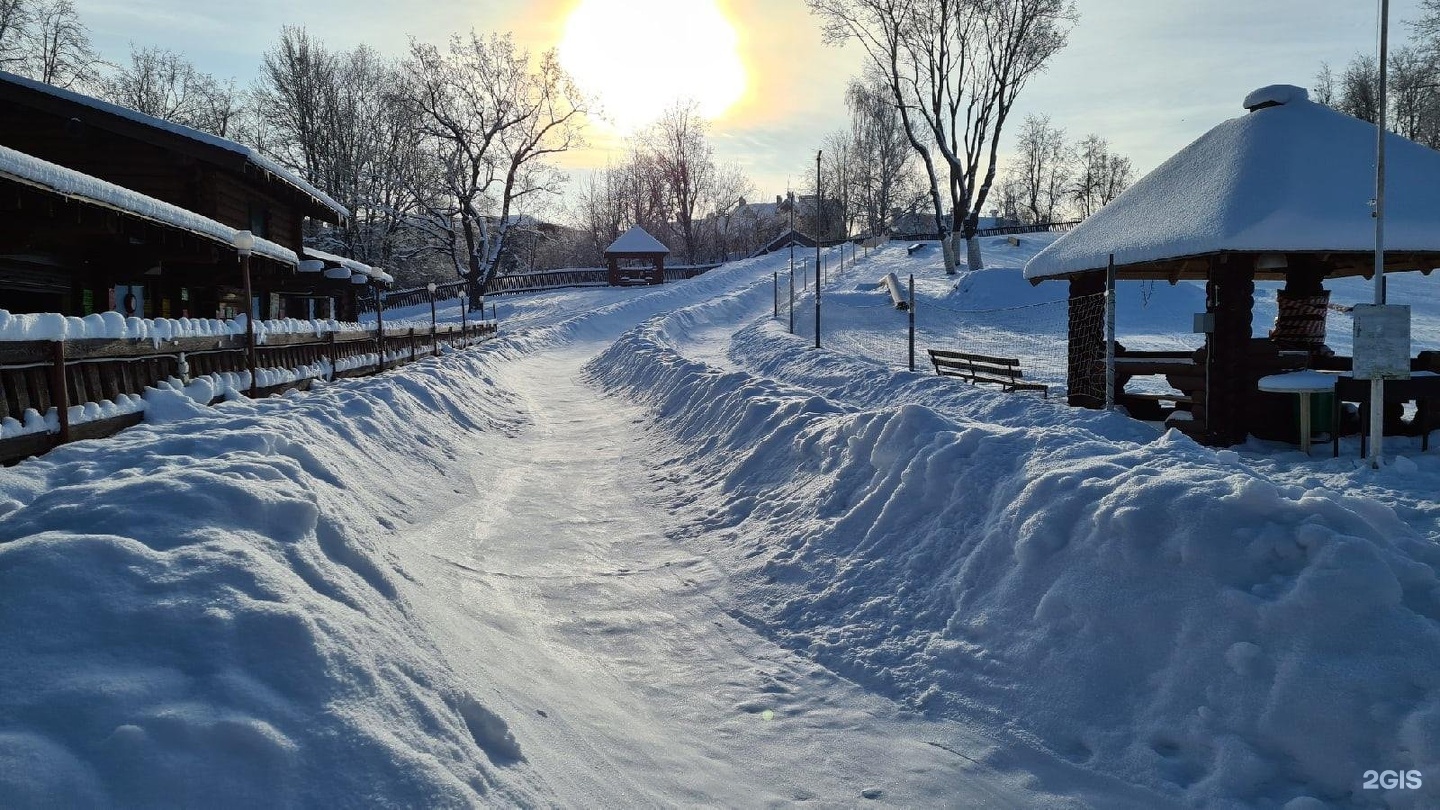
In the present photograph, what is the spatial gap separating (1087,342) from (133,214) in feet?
44.2

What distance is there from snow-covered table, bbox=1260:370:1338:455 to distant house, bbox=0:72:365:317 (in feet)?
45.1

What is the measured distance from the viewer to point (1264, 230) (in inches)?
366

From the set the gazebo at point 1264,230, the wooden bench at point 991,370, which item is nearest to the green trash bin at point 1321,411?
the gazebo at point 1264,230

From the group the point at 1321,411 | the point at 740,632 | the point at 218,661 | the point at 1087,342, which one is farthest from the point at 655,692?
the point at 1087,342

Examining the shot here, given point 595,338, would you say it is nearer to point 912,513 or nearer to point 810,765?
point 912,513

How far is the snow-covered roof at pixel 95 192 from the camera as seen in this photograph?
307 inches

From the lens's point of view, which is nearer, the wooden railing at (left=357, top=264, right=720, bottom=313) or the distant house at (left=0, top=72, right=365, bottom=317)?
the distant house at (left=0, top=72, right=365, bottom=317)

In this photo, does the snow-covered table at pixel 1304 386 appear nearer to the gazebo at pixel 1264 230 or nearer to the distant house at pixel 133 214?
the gazebo at pixel 1264 230

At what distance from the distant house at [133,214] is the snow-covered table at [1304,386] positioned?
13.7m

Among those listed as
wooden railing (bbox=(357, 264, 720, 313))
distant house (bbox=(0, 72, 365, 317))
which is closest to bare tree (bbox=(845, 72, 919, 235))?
wooden railing (bbox=(357, 264, 720, 313))

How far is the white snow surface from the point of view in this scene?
2.81m

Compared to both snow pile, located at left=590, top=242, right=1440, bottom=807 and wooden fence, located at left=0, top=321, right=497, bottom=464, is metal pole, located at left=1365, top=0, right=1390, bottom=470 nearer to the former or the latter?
snow pile, located at left=590, top=242, right=1440, bottom=807

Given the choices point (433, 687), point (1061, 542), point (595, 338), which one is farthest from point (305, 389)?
point (595, 338)

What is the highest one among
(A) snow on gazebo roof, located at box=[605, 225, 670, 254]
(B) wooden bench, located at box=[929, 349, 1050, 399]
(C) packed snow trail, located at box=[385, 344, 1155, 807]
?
(A) snow on gazebo roof, located at box=[605, 225, 670, 254]
